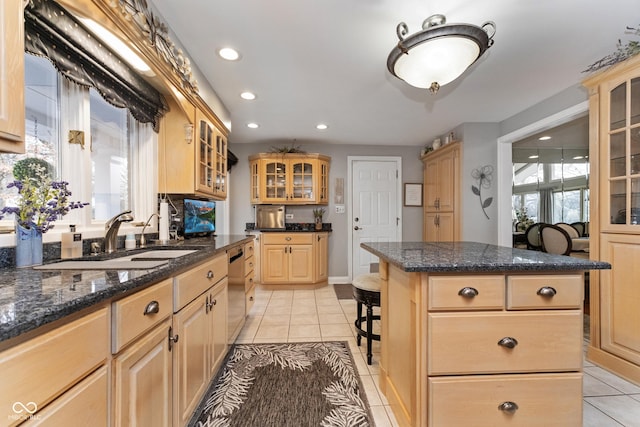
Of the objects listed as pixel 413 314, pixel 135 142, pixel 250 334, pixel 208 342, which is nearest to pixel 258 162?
pixel 135 142

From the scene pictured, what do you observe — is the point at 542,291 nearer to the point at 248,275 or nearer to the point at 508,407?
the point at 508,407

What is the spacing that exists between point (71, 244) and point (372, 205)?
3.98 m

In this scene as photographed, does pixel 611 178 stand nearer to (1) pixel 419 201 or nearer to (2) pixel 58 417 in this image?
(1) pixel 419 201

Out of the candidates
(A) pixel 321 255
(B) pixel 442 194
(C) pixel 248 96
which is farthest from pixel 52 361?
(B) pixel 442 194

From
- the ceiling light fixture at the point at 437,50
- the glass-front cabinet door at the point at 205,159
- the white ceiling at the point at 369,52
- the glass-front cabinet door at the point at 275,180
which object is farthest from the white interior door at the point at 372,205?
the ceiling light fixture at the point at 437,50

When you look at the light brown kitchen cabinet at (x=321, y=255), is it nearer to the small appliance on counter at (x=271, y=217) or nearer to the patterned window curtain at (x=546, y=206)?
the small appliance on counter at (x=271, y=217)

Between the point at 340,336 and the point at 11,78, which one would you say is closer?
the point at 11,78

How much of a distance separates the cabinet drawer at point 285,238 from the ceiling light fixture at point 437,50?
2.80 m

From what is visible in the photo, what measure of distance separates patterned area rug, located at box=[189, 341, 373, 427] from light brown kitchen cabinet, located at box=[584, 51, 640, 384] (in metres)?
1.87

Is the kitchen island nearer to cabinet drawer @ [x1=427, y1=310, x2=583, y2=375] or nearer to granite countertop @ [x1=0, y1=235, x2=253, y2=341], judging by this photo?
cabinet drawer @ [x1=427, y1=310, x2=583, y2=375]

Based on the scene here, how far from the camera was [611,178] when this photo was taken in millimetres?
1953

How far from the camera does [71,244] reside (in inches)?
51.4

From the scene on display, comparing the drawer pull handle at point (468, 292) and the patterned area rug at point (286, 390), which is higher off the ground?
the drawer pull handle at point (468, 292)

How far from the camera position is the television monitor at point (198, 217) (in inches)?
96.6
